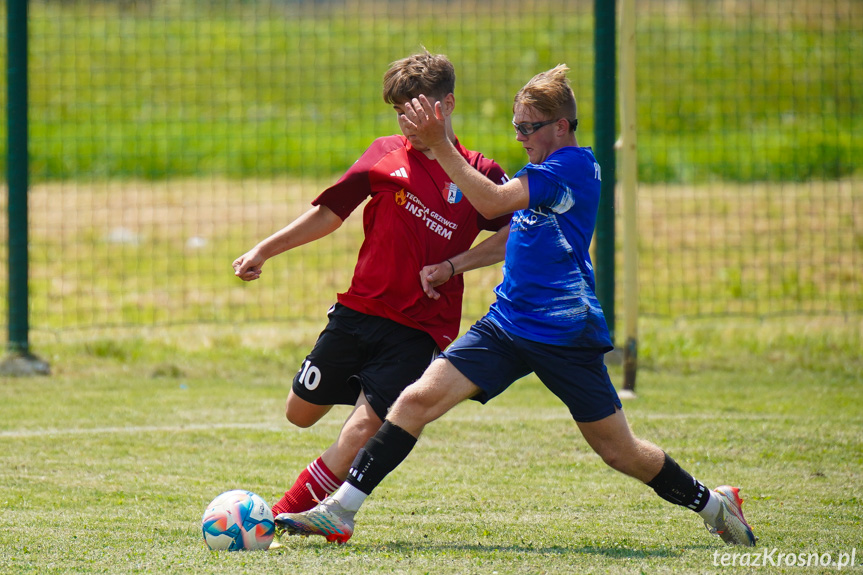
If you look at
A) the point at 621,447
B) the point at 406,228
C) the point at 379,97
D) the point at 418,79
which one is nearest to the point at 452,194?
the point at 406,228

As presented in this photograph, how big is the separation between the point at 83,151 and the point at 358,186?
51.0ft

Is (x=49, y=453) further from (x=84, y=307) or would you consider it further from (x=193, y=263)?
(x=193, y=263)

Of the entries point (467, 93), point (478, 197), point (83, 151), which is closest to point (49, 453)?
point (478, 197)

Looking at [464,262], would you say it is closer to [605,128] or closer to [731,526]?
[731,526]

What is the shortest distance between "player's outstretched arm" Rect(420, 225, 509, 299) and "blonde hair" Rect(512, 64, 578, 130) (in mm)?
612

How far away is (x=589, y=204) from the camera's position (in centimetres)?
418

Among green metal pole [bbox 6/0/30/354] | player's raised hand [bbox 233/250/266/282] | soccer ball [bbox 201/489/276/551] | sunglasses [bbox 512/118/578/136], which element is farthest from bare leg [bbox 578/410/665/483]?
green metal pole [bbox 6/0/30/354]

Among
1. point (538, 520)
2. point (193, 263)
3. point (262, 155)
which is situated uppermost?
point (262, 155)

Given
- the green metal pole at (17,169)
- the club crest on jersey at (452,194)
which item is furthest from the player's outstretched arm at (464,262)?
the green metal pole at (17,169)

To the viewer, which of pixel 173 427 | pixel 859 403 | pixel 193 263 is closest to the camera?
pixel 173 427

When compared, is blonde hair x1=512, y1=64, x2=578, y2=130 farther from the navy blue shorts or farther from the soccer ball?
the soccer ball

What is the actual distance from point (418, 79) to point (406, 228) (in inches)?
23.4

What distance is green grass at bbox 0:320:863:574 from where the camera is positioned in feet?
13.4

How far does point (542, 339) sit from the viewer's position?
4.15 m
